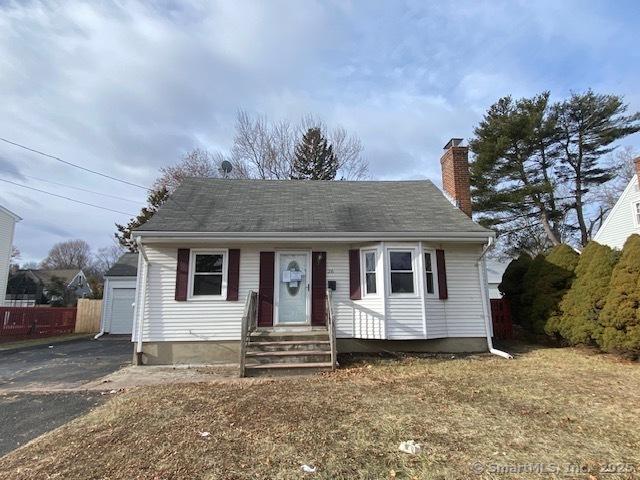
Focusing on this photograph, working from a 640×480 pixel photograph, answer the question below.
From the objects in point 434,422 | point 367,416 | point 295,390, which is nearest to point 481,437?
point 434,422

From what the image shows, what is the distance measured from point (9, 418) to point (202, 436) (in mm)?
3133

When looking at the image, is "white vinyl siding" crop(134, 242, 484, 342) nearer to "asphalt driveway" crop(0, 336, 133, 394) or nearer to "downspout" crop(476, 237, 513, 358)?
"downspout" crop(476, 237, 513, 358)

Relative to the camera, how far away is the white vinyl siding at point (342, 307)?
364 inches

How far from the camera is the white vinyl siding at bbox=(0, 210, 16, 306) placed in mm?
19703

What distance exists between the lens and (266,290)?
9.63 metres

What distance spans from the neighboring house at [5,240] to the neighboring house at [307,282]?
1534 centimetres

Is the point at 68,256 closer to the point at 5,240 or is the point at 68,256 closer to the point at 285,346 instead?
the point at 5,240

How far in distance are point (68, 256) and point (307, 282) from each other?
241 ft

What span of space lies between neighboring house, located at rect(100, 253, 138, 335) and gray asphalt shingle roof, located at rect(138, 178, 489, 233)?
324 inches

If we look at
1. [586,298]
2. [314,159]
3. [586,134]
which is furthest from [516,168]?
[586,298]

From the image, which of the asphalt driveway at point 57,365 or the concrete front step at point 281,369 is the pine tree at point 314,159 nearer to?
the asphalt driveway at point 57,365

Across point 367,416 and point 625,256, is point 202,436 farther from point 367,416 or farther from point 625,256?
point 625,256

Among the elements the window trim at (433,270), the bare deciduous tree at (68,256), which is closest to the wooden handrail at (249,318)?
the window trim at (433,270)

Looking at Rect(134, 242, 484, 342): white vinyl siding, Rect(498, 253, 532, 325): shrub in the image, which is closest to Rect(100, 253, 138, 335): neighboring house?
Rect(134, 242, 484, 342): white vinyl siding
